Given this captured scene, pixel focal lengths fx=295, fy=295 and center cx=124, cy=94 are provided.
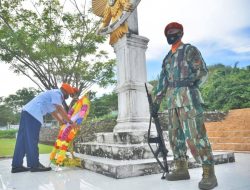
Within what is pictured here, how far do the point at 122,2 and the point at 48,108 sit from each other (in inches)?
99.6

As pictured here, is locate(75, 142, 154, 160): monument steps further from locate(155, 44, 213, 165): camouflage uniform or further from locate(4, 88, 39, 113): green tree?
locate(4, 88, 39, 113): green tree

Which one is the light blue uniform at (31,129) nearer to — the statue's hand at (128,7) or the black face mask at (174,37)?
the statue's hand at (128,7)

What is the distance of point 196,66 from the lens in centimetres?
330

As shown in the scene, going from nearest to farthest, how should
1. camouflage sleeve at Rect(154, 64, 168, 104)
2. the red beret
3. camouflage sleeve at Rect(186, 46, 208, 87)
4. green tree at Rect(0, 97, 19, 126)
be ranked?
1. camouflage sleeve at Rect(186, 46, 208, 87)
2. the red beret
3. camouflage sleeve at Rect(154, 64, 168, 104)
4. green tree at Rect(0, 97, 19, 126)

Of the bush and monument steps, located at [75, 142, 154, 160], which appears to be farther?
the bush

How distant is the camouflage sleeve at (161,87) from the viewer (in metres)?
3.76

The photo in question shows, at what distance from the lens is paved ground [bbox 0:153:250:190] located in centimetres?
321

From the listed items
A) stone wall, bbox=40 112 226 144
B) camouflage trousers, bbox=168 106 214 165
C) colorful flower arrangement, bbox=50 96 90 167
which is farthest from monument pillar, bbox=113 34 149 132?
stone wall, bbox=40 112 226 144

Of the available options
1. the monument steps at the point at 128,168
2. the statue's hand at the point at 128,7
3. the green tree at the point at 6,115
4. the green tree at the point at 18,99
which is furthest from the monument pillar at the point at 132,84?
the green tree at the point at 6,115

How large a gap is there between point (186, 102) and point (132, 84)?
2313 millimetres

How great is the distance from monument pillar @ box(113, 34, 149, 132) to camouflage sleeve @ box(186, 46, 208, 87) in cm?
220

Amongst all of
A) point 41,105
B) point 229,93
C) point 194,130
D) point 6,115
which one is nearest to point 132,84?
point 41,105

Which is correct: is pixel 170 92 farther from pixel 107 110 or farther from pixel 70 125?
pixel 107 110

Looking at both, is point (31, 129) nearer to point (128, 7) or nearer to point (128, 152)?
point (128, 152)
